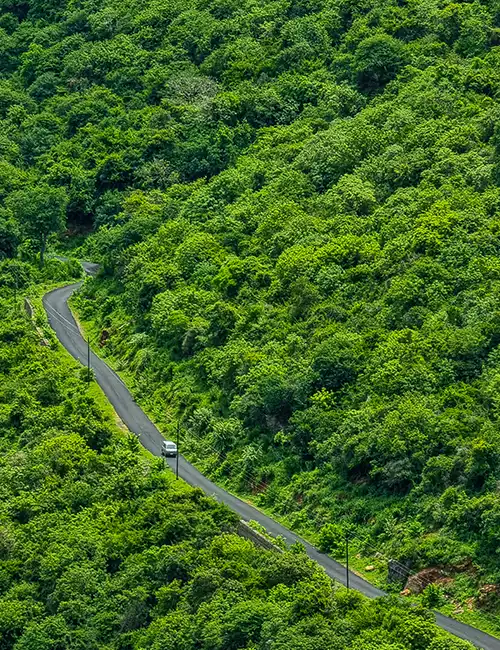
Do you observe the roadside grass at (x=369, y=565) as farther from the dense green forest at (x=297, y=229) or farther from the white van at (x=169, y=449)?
the white van at (x=169, y=449)

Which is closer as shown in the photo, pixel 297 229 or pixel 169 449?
pixel 169 449

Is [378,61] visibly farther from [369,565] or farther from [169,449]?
[369,565]

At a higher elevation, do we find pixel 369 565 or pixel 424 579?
pixel 424 579

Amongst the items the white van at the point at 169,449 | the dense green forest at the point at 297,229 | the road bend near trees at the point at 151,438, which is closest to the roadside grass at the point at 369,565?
the road bend near trees at the point at 151,438

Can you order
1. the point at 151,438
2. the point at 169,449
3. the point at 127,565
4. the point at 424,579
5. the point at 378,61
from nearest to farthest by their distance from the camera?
the point at 424,579, the point at 127,565, the point at 169,449, the point at 151,438, the point at 378,61

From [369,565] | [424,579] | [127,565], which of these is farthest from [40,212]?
[424,579]

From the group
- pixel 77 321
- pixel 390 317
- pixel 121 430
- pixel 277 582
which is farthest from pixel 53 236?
pixel 277 582

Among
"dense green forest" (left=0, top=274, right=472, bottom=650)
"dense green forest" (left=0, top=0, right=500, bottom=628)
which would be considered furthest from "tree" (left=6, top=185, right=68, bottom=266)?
"dense green forest" (left=0, top=274, right=472, bottom=650)
